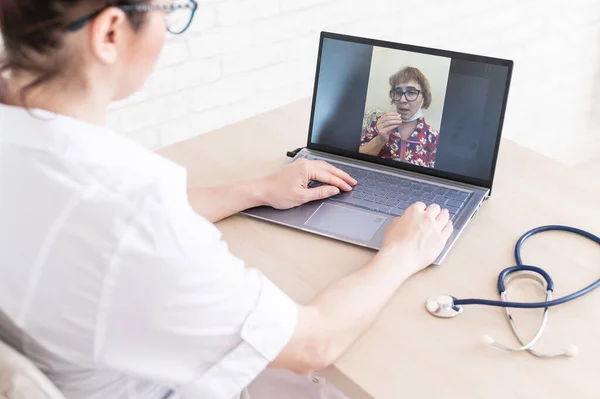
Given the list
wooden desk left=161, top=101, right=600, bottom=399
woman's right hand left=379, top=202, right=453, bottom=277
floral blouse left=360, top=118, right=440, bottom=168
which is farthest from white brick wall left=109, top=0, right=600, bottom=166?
woman's right hand left=379, top=202, right=453, bottom=277

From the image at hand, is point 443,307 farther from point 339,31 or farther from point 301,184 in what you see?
point 339,31

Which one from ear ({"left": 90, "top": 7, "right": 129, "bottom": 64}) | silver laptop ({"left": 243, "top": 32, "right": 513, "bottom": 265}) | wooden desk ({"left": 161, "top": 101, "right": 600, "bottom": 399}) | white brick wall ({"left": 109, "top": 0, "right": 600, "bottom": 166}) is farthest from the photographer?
white brick wall ({"left": 109, "top": 0, "right": 600, "bottom": 166})

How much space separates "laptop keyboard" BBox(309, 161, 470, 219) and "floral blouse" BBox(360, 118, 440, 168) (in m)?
0.04

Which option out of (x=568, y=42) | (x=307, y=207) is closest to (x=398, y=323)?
(x=307, y=207)

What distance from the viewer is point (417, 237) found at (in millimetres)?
980

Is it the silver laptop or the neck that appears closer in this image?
the neck

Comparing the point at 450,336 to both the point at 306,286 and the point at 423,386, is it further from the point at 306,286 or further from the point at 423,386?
the point at 306,286

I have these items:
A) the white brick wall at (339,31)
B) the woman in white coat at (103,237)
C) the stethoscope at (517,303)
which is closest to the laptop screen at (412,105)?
the stethoscope at (517,303)

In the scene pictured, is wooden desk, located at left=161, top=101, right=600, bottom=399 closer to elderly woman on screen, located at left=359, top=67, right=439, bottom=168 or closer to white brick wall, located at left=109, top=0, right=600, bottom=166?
elderly woman on screen, located at left=359, top=67, right=439, bottom=168

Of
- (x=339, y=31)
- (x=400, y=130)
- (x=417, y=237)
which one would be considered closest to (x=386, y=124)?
(x=400, y=130)

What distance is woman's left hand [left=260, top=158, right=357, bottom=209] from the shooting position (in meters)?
1.11

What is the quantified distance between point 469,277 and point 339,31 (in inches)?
50.8

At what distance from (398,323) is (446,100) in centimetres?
43

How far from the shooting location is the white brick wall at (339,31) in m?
1.76
